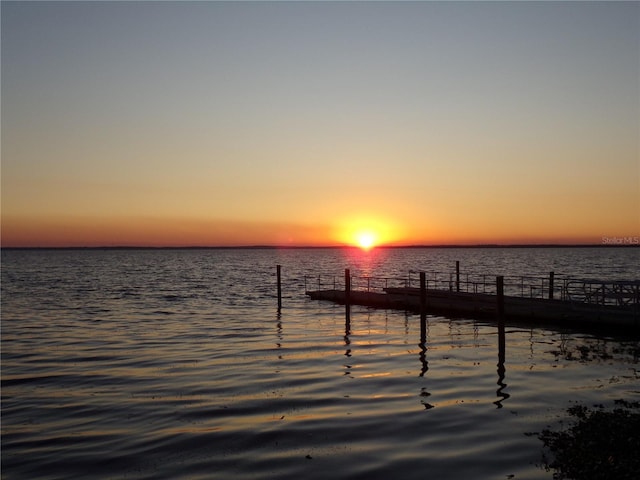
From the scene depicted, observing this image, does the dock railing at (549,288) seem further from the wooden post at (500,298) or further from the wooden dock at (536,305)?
the wooden post at (500,298)

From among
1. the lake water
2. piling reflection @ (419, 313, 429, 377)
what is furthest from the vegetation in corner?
piling reflection @ (419, 313, 429, 377)

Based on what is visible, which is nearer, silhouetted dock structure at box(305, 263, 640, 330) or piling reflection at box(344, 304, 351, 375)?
piling reflection at box(344, 304, 351, 375)

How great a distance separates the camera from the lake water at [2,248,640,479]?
13.6m

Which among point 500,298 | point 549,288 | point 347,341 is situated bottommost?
point 347,341

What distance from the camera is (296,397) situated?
19.3m

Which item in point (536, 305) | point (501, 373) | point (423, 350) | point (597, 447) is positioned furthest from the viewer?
point (536, 305)

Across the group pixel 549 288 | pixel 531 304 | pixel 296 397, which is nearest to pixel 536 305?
pixel 531 304

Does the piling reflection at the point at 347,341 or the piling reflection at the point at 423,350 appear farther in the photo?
the piling reflection at the point at 347,341

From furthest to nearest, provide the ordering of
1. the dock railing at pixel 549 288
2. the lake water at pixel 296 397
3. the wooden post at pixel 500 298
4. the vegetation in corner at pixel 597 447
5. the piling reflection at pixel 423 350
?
the dock railing at pixel 549 288, the wooden post at pixel 500 298, the piling reflection at pixel 423 350, the lake water at pixel 296 397, the vegetation in corner at pixel 597 447

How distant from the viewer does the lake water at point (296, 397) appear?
44.5 ft

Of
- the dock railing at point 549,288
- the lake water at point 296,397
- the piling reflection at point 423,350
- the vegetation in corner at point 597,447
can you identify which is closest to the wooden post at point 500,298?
the lake water at point 296,397

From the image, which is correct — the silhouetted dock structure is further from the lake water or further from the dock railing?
the lake water

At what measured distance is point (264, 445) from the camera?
14625 millimetres

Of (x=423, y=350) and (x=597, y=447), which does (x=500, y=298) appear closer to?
(x=423, y=350)
